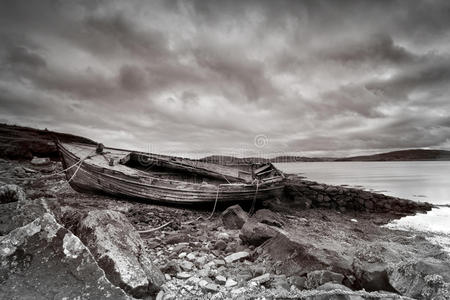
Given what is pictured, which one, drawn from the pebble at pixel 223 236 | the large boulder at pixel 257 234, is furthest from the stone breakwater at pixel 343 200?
the large boulder at pixel 257 234

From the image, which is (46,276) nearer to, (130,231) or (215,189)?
(130,231)

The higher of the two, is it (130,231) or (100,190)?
(130,231)

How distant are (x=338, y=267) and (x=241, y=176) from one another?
9.38 m

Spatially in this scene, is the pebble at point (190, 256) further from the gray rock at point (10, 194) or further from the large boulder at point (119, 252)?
the gray rock at point (10, 194)

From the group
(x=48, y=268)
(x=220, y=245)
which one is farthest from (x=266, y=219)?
(x=48, y=268)

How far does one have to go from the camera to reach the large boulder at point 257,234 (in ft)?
16.9

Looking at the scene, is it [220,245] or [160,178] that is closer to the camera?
[220,245]

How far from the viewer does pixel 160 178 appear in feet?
36.8

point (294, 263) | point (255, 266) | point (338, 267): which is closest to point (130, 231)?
point (255, 266)

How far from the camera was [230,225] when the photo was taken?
25.6ft

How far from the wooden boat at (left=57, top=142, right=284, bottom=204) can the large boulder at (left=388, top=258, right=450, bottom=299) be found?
6853 mm

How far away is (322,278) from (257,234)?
1996 mm

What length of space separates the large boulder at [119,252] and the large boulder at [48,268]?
0.80 ft

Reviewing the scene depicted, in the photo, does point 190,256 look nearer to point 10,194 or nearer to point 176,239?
point 176,239
